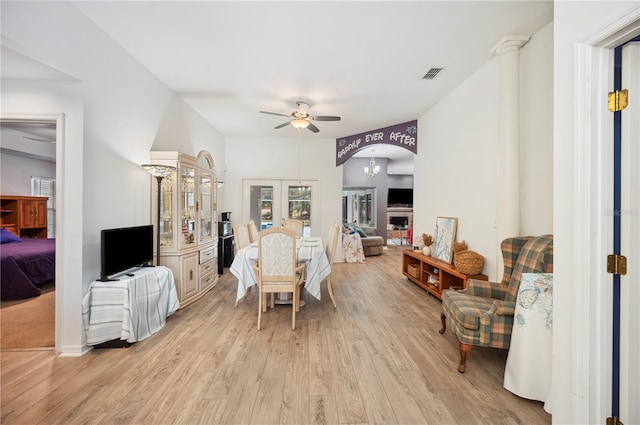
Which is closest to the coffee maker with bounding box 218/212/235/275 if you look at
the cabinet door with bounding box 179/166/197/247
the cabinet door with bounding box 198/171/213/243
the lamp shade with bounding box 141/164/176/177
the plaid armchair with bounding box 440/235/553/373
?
the cabinet door with bounding box 198/171/213/243

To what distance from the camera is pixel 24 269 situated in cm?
379

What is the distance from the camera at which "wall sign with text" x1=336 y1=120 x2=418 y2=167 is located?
5.31 m

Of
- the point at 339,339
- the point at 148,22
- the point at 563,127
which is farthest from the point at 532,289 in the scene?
the point at 148,22

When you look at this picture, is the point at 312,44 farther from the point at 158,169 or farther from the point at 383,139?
the point at 383,139

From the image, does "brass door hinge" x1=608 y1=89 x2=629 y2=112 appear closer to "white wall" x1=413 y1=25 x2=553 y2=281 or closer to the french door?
"white wall" x1=413 y1=25 x2=553 y2=281

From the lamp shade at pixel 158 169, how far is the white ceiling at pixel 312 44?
1212 mm

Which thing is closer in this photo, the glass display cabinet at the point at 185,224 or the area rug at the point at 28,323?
the area rug at the point at 28,323

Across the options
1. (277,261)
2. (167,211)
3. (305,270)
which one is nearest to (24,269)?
(167,211)

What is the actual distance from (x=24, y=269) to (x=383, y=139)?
21.0 feet

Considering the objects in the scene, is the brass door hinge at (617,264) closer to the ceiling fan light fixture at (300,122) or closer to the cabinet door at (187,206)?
the ceiling fan light fixture at (300,122)

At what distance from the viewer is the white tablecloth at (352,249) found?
663 centimetres

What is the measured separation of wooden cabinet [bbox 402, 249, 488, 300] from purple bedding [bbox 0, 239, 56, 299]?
5.65 metres

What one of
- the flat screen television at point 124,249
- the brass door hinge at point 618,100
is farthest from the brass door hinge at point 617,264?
the flat screen television at point 124,249

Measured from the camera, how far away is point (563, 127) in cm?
146
